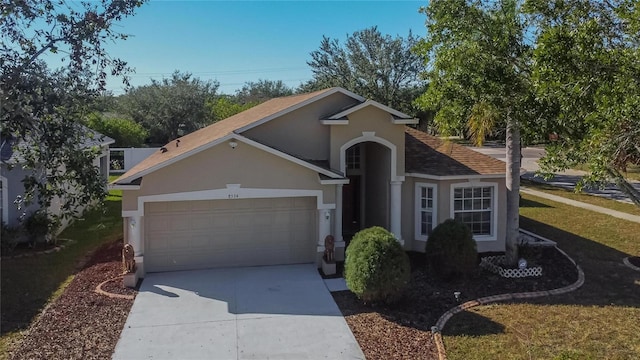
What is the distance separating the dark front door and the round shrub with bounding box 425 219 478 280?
16.7 ft

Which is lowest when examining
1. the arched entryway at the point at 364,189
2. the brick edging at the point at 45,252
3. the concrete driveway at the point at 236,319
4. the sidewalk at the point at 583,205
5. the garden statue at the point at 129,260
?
the concrete driveway at the point at 236,319

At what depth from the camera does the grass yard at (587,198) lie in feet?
81.3

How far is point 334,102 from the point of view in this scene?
1541cm

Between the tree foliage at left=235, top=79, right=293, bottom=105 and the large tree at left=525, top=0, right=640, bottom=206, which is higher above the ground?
the tree foliage at left=235, top=79, right=293, bottom=105

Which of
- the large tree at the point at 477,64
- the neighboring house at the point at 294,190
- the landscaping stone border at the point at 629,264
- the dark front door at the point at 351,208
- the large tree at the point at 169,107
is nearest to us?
the large tree at the point at 477,64

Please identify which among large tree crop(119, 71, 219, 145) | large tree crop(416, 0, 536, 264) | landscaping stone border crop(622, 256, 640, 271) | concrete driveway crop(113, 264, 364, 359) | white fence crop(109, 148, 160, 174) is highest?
large tree crop(119, 71, 219, 145)

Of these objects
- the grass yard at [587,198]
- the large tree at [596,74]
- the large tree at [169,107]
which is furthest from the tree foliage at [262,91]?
the large tree at [596,74]

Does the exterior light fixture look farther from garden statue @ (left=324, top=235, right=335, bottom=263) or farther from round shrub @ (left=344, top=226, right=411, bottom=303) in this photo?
garden statue @ (left=324, top=235, right=335, bottom=263)

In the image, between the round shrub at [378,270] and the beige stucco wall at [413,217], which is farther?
the beige stucco wall at [413,217]

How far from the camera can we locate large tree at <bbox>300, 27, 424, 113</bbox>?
1478 inches

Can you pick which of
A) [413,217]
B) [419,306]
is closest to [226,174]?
[419,306]

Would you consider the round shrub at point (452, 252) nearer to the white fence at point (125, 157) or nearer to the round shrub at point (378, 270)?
the round shrub at point (378, 270)

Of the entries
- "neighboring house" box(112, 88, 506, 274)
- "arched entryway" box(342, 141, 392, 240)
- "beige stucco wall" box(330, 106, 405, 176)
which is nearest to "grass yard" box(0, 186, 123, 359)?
"neighboring house" box(112, 88, 506, 274)

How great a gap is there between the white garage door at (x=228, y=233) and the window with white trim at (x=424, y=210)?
354cm
